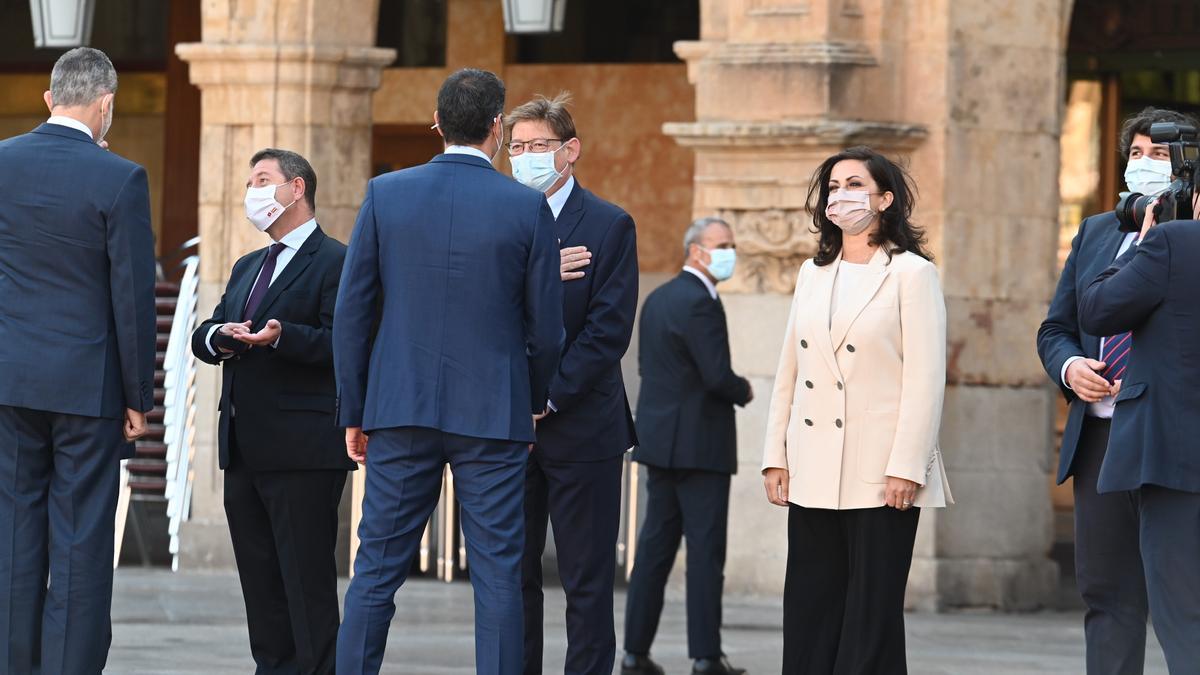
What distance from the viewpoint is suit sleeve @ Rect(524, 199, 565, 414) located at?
21.6 ft

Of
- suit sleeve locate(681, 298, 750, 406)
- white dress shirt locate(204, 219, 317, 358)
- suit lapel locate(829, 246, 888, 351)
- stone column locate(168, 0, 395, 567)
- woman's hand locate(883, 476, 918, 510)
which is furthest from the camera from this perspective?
stone column locate(168, 0, 395, 567)

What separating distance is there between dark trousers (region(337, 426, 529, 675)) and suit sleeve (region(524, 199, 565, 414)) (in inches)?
10.3

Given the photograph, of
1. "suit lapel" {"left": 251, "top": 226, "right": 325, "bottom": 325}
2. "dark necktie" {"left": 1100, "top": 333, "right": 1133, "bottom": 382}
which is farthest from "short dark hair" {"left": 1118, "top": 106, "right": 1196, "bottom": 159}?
"suit lapel" {"left": 251, "top": 226, "right": 325, "bottom": 325}

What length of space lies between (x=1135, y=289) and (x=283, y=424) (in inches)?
109

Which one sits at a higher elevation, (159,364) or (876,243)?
(876,243)

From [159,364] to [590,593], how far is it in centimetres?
640

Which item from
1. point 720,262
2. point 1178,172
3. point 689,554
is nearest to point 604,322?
point 1178,172

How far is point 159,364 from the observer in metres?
13.2

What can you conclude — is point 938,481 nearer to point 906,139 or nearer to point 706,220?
point 706,220

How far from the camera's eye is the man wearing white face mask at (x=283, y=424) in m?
7.46

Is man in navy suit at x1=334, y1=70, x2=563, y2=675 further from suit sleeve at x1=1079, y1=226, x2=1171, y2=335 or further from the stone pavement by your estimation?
the stone pavement

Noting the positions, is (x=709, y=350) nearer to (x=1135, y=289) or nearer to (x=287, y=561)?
(x=287, y=561)

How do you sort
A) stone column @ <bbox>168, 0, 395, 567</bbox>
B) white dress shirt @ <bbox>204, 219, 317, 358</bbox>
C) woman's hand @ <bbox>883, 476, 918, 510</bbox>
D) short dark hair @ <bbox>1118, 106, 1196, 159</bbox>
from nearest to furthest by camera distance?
woman's hand @ <bbox>883, 476, 918, 510</bbox>, short dark hair @ <bbox>1118, 106, 1196, 159</bbox>, white dress shirt @ <bbox>204, 219, 317, 358</bbox>, stone column @ <bbox>168, 0, 395, 567</bbox>

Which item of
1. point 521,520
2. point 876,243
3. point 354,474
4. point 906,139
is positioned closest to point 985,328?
point 906,139
